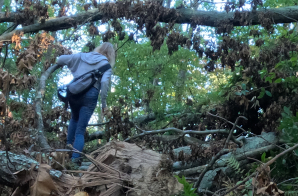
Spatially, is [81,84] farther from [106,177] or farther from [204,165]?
[106,177]

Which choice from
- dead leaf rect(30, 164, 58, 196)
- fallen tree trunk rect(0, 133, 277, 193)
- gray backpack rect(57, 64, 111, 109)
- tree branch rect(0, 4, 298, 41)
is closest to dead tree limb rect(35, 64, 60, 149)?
gray backpack rect(57, 64, 111, 109)

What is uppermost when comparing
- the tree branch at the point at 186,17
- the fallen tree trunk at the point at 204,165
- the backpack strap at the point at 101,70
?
the tree branch at the point at 186,17

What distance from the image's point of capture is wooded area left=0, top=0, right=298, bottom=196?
6.63 feet

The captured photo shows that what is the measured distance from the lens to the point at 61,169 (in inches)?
86.0

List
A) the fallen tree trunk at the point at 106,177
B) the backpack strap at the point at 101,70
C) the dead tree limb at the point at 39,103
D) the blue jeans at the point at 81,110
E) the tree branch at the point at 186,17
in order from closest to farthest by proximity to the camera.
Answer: the fallen tree trunk at the point at 106,177, the dead tree limb at the point at 39,103, the blue jeans at the point at 81,110, the backpack strap at the point at 101,70, the tree branch at the point at 186,17

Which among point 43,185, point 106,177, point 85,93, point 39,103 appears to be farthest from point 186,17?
point 43,185

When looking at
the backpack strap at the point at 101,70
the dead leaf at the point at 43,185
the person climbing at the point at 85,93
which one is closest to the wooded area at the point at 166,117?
the dead leaf at the point at 43,185

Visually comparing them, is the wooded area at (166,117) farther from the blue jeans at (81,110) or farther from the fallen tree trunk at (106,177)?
the blue jeans at (81,110)

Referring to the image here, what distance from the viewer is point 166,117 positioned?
661cm

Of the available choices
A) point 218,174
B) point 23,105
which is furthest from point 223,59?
point 23,105

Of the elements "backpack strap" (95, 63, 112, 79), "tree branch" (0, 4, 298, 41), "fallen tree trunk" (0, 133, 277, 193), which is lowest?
"fallen tree trunk" (0, 133, 277, 193)

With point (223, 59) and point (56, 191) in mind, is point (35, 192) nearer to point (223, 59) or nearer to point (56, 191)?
point (56, 191)

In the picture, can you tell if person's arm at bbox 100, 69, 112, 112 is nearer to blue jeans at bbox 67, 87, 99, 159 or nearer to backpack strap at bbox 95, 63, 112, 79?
backpack strap at bbox 95, 63, 112, 79

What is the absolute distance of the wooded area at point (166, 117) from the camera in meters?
2.02
